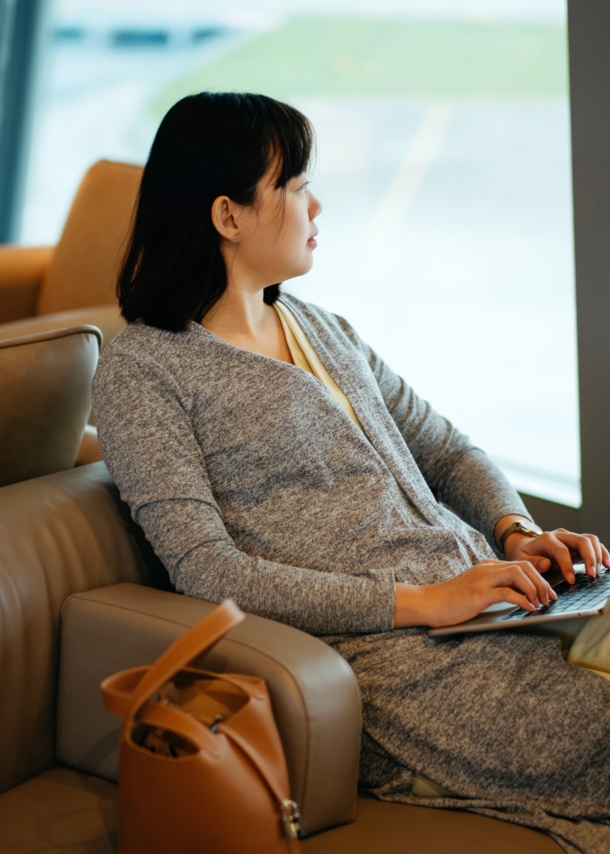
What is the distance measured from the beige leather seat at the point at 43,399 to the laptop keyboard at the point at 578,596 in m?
0.72

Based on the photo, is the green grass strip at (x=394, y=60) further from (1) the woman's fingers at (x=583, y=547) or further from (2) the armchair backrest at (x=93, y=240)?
(1) the woman's fingers at (x=583, y=547)

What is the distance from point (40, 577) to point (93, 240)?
4.57 ft

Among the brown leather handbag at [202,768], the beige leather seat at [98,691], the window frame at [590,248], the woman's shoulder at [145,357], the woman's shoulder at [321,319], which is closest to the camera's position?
the brown leather handbag at [202,768]

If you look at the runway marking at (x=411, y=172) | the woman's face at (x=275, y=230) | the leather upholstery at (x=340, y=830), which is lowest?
the leather upholstery at (x=340, y=830)

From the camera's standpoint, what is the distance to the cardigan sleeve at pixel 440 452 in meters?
1.53

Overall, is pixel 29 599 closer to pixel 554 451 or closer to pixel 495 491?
pixel 495 491

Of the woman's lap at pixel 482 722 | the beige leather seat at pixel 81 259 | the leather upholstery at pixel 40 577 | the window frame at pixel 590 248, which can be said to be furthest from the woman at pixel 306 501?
the beige leather seat at pixel 81 259

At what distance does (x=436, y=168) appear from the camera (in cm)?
298

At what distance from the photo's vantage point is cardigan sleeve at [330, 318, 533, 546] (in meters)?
1.53

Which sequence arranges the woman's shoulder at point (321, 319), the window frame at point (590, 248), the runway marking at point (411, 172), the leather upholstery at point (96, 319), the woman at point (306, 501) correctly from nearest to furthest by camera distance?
the woman at point (306, 501) → the woman's shoulder at point (321, 319) → the window frame at point (590, 248) → the leather upholstery at point (96, 319) → the runway marking at point (411, 172)

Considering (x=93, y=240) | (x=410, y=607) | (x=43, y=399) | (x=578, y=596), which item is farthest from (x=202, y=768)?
(x=93, y=240)

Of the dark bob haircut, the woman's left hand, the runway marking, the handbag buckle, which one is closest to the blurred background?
the runway marking

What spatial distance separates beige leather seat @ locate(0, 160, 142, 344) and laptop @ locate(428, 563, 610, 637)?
1.33m

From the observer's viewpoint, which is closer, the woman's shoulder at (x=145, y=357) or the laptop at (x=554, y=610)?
the laptop at (x=554, y=610)
